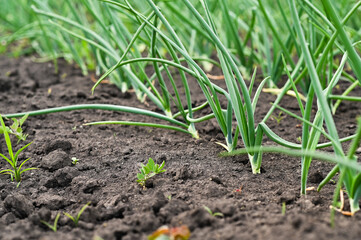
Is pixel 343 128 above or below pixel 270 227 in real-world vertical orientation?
below

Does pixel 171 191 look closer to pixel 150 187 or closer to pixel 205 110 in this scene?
pixel 150 187

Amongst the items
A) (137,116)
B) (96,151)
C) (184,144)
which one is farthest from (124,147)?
(137,116)

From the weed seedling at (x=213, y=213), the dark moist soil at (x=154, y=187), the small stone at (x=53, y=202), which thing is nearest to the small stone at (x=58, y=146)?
the dark moist soil at (x=154, y=187)

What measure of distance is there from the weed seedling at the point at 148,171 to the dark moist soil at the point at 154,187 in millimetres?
26

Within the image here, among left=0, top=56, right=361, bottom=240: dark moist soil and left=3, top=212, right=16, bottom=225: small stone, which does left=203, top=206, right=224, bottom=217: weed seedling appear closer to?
left=0, top=56, right=361, bottom=240: dark moist soil

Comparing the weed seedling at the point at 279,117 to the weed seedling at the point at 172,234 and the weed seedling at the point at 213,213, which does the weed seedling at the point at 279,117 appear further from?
the weed seedling at the point at 172,234

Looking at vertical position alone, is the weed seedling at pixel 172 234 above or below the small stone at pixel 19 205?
above

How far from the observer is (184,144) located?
1714 mm

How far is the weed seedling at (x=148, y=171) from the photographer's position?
54.3 inches

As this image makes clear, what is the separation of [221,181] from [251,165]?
0.17m

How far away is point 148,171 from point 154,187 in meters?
0.05

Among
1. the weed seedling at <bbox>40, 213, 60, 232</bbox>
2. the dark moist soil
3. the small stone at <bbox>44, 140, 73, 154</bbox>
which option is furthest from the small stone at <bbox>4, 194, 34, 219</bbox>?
the small stone at <bbox>44, 140, 73, 154</bbox>

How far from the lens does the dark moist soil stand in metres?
1.11

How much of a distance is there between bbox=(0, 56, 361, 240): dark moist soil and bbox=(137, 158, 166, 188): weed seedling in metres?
0.03
